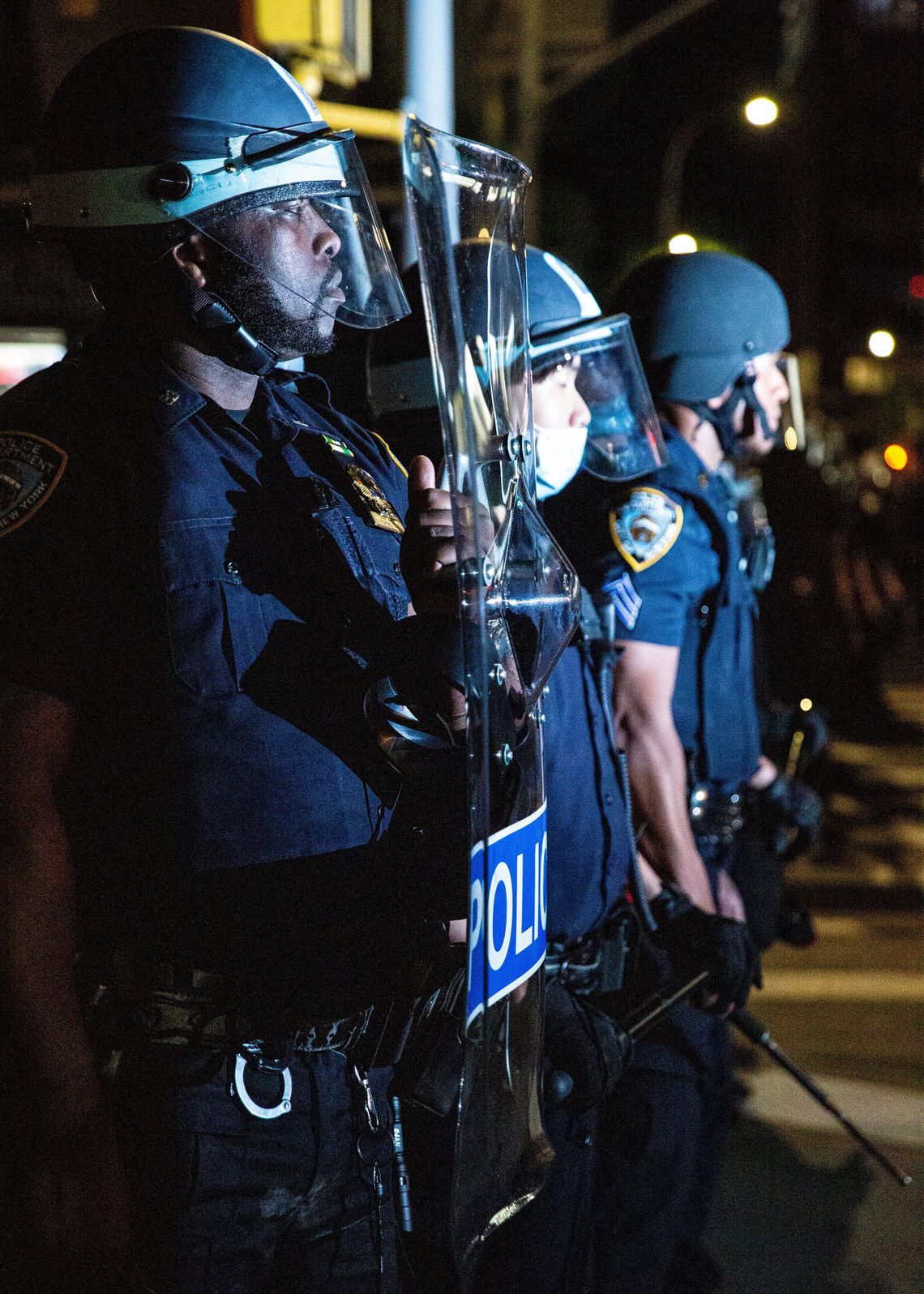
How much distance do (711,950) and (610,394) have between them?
1.12 metres

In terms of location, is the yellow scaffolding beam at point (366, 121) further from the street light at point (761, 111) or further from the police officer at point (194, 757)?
the street light at point (761, 111)

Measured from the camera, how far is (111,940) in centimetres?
167

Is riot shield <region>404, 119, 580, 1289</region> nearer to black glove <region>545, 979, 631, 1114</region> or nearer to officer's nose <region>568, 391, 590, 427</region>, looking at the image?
black glove <region>545, 979, 631, 1114</region>

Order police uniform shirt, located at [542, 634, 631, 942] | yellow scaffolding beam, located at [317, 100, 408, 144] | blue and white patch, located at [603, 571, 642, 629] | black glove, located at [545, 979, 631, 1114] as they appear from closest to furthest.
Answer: black glove, located at [545, 979, 631, 1114] < police uniform shirt, located at [542, 634, 631, 942] < blue and white patch, located at [603, 571, 642, 629] < yellow scaffolding beam, located at [317, 100, 408, 144]

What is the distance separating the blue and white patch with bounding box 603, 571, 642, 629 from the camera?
276 centimetres

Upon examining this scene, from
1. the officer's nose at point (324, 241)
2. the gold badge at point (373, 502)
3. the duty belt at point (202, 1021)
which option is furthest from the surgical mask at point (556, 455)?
the duty belt at point (202, 1021)

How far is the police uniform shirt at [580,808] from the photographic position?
7.72 feet

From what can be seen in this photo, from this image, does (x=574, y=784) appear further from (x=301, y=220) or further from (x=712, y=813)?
(x=301, y=220)

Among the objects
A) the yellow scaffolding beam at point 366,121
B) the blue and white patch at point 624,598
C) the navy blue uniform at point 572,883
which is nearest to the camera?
the navy blue uniform at point 572,883

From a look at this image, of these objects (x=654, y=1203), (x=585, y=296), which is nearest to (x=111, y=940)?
(x=654, y=1203)

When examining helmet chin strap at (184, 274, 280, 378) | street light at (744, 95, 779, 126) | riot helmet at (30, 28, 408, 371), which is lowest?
helmet chin strap at (184, 274, 280, 378)

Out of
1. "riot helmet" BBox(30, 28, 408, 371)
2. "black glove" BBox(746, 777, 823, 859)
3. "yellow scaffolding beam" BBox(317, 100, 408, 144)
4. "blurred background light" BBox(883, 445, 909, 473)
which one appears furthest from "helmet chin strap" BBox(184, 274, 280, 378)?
"blurred background light" BBox(883, 445, 909, 473)

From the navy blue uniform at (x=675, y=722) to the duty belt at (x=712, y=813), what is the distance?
1 cm

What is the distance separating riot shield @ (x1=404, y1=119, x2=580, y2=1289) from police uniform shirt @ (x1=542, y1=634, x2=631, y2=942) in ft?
2.59
